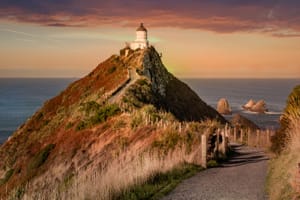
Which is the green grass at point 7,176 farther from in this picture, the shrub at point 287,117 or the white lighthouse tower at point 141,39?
the white lighthouse tower at point 141,39

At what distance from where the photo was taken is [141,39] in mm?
82562

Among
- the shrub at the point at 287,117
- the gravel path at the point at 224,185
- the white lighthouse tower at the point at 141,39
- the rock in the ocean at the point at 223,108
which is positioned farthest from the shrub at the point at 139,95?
the rock in the ocean at the point at 223,108

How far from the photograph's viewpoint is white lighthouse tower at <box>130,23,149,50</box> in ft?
268

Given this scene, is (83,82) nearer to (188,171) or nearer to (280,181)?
(188,171)

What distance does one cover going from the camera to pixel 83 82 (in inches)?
2953

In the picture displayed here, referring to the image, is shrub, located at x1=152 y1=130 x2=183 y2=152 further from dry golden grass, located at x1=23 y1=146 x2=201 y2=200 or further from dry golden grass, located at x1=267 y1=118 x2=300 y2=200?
dry golden grass, located at x1=267 y1=118 x2=300 y2=200

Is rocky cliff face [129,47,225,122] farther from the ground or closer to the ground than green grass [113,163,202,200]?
farther from the ground

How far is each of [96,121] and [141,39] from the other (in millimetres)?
39739

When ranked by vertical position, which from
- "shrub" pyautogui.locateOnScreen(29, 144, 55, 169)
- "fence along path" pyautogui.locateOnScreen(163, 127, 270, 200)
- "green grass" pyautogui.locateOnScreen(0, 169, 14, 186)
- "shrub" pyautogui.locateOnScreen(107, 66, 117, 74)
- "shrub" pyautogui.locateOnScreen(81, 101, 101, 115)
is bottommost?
"green grass" pyautogui.locateOnScreen(0, 169, 14, 186)

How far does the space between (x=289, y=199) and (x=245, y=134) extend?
30.2 m

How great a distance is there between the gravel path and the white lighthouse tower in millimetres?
64081

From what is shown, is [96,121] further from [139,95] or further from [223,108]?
[223,108]

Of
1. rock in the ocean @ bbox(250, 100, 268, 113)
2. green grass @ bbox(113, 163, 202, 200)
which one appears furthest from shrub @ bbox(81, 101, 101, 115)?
rock in the ocean @ bbox(250, 100, 268, 113)

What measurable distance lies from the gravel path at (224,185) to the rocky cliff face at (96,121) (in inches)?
175
